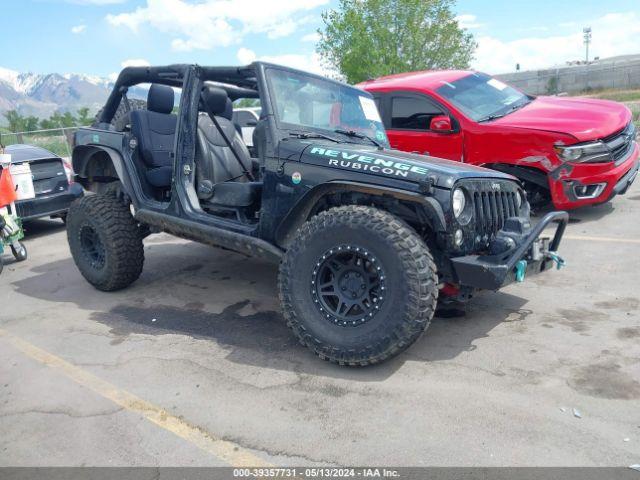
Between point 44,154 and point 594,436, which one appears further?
point 44,154

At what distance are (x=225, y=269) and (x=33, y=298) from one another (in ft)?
6.06

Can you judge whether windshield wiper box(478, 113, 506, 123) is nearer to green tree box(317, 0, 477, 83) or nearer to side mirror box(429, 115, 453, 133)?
Answer: side mirror box(429, 115, 453, 133)

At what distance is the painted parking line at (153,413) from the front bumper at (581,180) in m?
5.00

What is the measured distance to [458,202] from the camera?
3.27 m

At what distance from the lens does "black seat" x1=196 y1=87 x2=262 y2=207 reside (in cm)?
441

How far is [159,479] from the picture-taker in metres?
2.44

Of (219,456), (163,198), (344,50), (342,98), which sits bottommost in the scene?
(219,456)

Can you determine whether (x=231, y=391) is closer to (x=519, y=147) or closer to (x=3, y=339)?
(x=3, y=339)

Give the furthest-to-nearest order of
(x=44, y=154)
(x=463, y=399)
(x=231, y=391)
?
(x=44, y=154), (x=231, y=391), (x=463, y=399)

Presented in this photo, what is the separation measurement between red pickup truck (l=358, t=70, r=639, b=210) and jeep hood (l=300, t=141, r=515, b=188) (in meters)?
2.73

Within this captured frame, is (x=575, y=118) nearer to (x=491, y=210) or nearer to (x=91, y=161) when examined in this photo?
(x=491, y=210)

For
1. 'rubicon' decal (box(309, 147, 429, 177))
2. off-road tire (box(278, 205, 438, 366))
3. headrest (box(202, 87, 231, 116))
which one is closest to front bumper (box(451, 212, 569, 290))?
off-road tire (box(278, 205, 438, 366))

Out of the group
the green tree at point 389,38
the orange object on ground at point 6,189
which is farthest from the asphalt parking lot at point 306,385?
the green tree at point 389,38

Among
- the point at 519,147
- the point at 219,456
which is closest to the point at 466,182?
the point at 219,456
